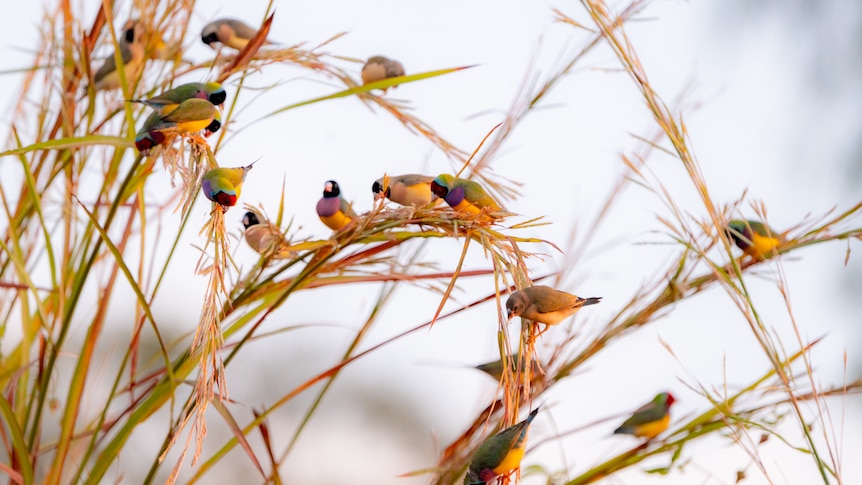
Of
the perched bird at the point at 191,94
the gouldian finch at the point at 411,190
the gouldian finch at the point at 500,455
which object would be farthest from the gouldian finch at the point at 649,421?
the perched bird at the point at 191,94

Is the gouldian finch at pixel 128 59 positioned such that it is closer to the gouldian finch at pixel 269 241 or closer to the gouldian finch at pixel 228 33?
the gouldian finch at pixel 228 33

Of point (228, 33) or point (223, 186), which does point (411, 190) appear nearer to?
point (223, 186)

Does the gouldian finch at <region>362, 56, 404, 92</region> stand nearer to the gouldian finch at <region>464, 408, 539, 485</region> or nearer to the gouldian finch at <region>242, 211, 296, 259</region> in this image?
the gouldian finch at <region>242, 211, 296, 259</region>

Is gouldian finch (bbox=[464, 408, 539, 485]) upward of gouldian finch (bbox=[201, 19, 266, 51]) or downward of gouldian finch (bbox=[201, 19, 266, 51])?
downward

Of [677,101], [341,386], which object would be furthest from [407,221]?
[341,386]

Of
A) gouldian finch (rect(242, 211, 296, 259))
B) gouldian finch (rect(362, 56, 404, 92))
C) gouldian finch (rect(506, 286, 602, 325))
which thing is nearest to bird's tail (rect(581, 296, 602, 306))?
gouldian finch (rect(506, 286, 602, 325))

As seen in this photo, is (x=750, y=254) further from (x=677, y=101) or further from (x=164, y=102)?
(x=164, y=102)

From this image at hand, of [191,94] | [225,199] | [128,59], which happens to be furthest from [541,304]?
[128,59]
